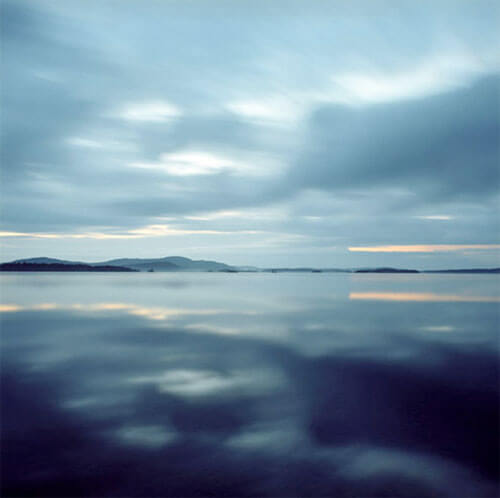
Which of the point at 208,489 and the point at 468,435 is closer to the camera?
the point at 208,489

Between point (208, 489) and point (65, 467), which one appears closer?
point (208, 489)

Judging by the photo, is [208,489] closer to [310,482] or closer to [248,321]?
[310,482]

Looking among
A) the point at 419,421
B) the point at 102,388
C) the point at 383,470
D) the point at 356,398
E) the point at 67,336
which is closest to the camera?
the point at 383,470

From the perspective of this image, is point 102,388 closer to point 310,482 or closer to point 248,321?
point 310,482

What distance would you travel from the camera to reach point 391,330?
19812 millimetres

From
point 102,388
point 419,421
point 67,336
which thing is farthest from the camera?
point 67,336

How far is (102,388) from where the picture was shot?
10211 millimetres

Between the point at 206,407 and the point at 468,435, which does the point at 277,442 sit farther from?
the point at 468,435

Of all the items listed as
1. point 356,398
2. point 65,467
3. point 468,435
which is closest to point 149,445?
point 65,467

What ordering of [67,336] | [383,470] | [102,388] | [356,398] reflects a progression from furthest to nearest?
1. [67,336]
2. [102,388]
3. [356,398]
4. [383,470]

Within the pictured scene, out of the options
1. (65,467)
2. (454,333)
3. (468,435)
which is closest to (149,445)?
(65,467)

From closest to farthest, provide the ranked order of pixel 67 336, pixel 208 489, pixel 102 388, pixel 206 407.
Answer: pixel 208 489 < pixel 206 407 < pixel 102 388 < pixel 67 336

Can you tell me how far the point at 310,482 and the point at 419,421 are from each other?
11.1 ft

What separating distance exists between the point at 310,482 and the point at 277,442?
1277 millimetres
